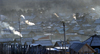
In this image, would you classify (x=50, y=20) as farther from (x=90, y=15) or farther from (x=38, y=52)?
(x=38, y=52)

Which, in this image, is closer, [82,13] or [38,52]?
[38,52]

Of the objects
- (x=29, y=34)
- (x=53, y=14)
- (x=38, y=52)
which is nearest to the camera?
(x=38, y=52)

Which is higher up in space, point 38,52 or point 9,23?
point 9,23

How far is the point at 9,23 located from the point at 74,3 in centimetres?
4954

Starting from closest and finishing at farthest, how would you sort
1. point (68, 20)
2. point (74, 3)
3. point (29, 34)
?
point (29, 34) → point (74, 3) → point (68, 20)

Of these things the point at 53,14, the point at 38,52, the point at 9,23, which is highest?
the point at 53,14

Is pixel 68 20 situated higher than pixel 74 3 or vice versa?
pixel 74 3

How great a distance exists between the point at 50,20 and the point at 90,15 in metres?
33.4

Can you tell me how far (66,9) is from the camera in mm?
120062

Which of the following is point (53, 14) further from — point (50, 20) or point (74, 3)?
point (74, 3)

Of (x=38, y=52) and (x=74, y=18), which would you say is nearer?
(x=38, y=52)

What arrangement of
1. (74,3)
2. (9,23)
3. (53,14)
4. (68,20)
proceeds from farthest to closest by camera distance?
(53,14) → (68,20) → (74,3) → (9,23)

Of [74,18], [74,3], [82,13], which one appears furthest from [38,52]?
[82,13]

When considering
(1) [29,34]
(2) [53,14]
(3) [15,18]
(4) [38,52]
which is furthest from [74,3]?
(4) [38,52]
